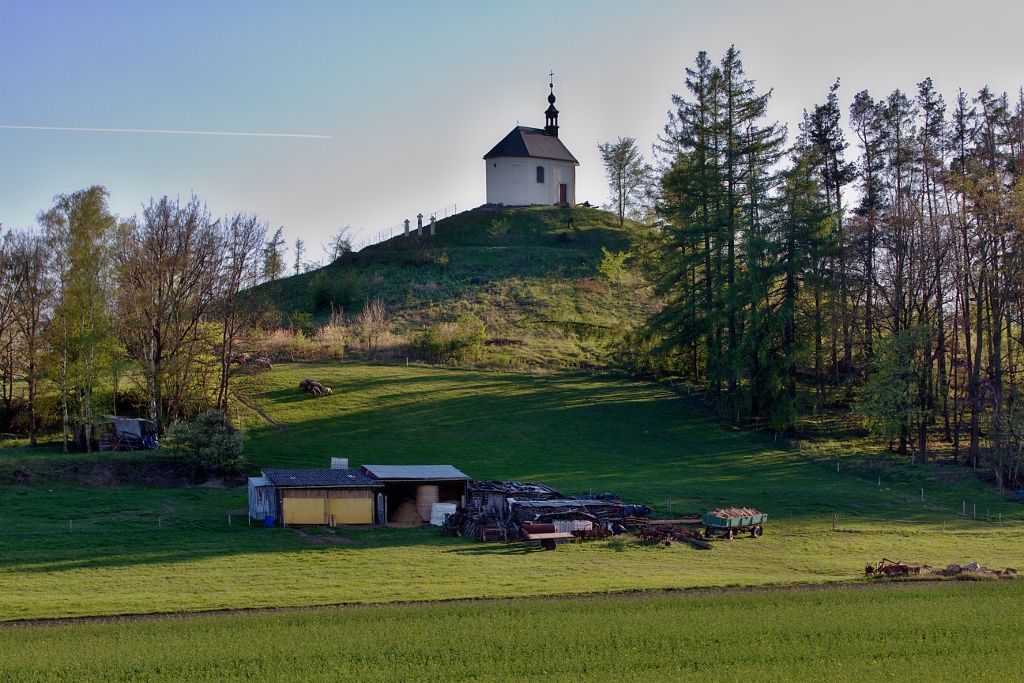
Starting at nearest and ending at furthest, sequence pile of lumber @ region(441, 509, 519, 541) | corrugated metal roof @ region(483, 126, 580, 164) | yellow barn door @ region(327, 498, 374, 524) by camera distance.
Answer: pile of lumber @ region(441, 509, 519, 541), yellow barn door @ region(327, 498, 374, 524), corrugated metal roof @ region(483, 126, 580, 164)

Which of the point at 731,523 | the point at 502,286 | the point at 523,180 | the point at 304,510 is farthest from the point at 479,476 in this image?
the point at 523,180

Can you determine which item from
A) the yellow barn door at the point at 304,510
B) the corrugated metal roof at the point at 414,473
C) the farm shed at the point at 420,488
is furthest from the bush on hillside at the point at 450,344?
the yellow barn door at the point at 304,510

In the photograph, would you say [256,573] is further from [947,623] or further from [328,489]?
[947,623]

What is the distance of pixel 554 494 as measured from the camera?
38250mm

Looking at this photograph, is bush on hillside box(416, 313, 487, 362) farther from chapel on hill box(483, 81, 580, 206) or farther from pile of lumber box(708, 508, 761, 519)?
chapel on hill box(483, 81, 580, 206)

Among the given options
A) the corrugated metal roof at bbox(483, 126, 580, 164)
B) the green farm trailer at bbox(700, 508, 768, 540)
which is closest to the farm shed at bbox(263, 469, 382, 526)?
the green farm trailer at bbox(700, 508, 768, 540)

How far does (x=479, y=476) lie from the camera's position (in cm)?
4444

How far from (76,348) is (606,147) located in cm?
7897

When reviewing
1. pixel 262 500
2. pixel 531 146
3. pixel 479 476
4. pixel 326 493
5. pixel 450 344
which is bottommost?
pixel 479 476

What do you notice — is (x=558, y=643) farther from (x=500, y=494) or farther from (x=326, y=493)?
(x=326, y=493)

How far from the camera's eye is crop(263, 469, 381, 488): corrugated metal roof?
3594 centimetres

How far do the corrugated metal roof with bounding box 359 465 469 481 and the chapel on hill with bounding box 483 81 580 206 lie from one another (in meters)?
69.1

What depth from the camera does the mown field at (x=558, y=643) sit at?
20156 mm

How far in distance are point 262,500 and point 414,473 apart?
6296mm
